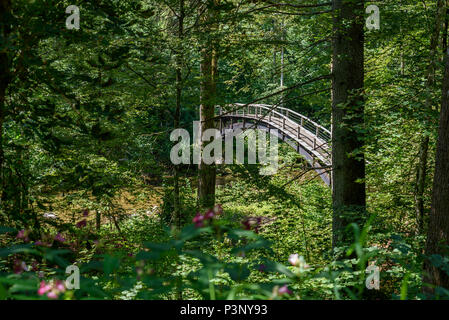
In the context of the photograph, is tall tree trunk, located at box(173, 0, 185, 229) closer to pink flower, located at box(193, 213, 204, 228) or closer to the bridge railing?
the bridge railing

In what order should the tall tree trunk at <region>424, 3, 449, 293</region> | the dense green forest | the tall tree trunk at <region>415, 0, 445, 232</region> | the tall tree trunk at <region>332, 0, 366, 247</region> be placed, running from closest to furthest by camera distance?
1. the tall tree trunk at <region>424, 3, 449, 293</region>
2. the dense green forest
3. the tall tree trunk at <region>415, 0, 445, 232</region>
4. the tall tree trunk at <region>332, 0, 366, 247</region>

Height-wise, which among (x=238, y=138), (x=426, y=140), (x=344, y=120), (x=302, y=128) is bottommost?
(x=426, y=140)

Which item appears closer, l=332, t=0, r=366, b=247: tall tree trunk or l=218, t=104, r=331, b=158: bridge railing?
l=332, t=0, r=366, b=247: tall tree trunk

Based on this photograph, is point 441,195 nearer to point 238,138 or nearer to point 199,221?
point 199,221

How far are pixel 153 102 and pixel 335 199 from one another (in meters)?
2.77

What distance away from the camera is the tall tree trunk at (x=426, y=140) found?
408 cm

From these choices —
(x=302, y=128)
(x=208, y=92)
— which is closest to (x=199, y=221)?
(x=208, y=92)

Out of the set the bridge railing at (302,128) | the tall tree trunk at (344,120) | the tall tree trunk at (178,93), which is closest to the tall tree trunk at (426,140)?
the tall tree trunk at (344,120)

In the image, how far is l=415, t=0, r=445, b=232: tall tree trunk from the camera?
4.08 metres

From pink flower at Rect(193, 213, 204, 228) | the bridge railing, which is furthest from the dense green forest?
the bridge railing

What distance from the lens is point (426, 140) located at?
489 centimetres

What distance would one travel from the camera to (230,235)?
1272 millimetres
